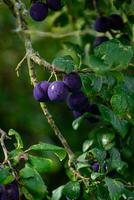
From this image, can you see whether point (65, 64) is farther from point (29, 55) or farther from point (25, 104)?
point (25, 104)

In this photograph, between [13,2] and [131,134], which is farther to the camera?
[131,134]

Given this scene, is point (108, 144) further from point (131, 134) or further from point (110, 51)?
point (110, 51)

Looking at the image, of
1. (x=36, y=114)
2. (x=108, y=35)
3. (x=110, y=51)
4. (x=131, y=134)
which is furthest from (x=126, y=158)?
(x=36, y=114)

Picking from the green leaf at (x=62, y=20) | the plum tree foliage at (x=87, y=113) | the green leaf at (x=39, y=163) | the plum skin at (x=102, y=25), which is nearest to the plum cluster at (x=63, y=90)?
the plum tree foliage at (x=87, y=113)

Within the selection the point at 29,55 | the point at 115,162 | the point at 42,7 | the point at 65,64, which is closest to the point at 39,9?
the point at 42,7

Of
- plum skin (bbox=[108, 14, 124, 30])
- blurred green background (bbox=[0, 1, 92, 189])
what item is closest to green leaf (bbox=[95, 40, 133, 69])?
plum skin (bbox=[108, 14, 124, 30])

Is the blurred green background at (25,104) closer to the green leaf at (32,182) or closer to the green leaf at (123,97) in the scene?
the green leaf at (123,97)

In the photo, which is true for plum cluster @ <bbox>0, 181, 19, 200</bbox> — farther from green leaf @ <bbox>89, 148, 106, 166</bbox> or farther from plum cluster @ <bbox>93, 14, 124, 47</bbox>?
plum cluster @ <bbox>93, 14, 124, 47</bbox>

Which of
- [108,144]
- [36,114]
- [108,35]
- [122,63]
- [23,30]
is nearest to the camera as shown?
[122,63]
